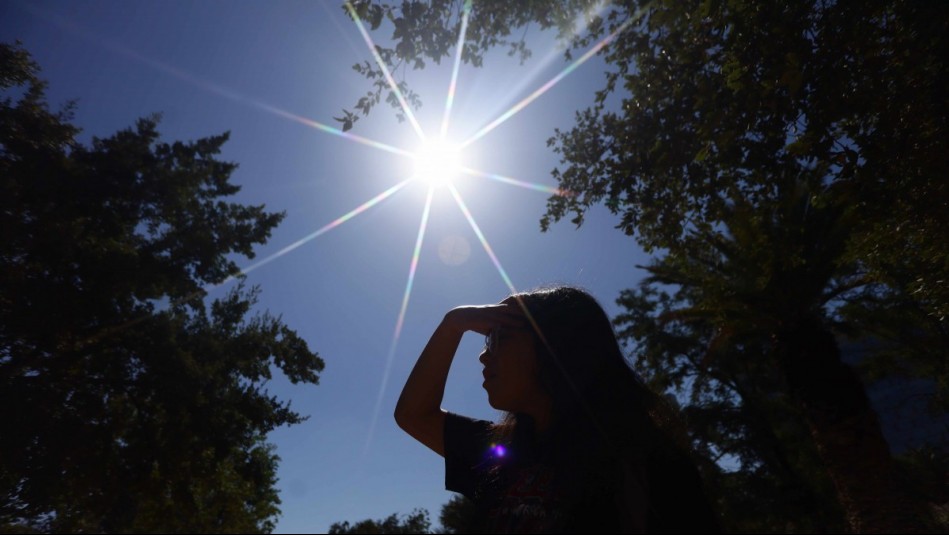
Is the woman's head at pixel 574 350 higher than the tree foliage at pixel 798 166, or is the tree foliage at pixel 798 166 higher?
the tree foliage at pixel 798 166

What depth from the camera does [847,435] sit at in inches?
339

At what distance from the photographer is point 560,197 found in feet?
23.0

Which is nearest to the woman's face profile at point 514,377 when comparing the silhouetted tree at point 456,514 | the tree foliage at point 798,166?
the tree foliage at point 798,166

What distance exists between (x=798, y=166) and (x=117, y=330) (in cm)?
1344

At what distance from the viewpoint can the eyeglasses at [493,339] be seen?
1.85 meters

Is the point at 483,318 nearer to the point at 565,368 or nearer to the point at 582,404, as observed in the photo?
the point at 565,368

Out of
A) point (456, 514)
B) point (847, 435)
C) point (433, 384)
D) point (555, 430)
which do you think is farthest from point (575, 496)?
point (456, 514)

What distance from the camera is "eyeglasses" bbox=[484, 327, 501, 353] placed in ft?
6.06

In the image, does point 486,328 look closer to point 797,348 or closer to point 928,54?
point 928,54

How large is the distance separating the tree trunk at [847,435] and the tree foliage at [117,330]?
41.4 feet

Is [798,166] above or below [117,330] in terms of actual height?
below

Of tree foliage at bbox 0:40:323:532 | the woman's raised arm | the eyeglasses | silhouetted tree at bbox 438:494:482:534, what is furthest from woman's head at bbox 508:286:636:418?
silhouetted tree at bbox 438:494:482:534

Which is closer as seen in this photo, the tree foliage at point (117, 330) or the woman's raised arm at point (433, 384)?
the woman's raised arm at point (433, 384)

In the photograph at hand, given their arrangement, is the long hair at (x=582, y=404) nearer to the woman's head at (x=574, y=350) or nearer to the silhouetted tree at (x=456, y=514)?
the woman's head at (x=574, y=350)
